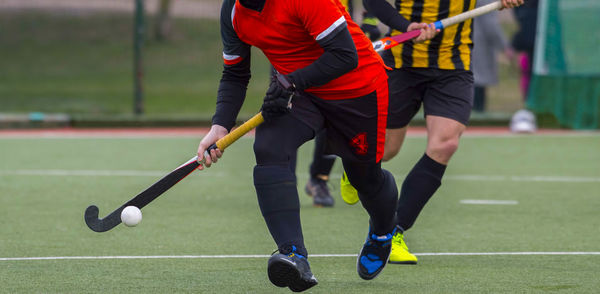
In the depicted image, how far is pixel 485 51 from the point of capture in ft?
47.4

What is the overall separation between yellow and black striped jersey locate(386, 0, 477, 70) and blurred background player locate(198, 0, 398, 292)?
1.30m

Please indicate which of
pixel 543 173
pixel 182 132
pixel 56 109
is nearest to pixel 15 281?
pixel 543 173

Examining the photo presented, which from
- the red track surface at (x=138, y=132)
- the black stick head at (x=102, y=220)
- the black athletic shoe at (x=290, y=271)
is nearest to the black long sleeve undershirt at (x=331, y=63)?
the black athletic shoe at (x=290, y=271)

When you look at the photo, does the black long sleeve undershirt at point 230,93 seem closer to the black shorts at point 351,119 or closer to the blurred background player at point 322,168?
the black shorts at point 351,119

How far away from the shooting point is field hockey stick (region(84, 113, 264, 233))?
168 inches

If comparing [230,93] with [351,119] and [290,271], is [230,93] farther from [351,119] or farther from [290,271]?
[290,271]

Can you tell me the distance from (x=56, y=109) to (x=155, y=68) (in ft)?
9.15

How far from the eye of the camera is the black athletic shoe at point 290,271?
3992 millimetres

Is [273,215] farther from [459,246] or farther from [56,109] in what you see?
[56,109]

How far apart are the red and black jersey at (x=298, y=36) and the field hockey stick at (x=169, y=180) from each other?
11.1 inches

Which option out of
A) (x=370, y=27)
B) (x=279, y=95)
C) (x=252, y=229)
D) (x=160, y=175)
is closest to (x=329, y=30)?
(x=279, y=95)

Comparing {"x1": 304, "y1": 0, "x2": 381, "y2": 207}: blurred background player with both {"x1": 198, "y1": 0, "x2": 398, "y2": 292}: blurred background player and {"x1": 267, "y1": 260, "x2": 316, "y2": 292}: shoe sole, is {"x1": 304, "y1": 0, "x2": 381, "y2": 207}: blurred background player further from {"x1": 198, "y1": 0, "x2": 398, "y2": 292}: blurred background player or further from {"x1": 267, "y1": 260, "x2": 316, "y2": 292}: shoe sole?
{"x1": 267, "y1": 260, "x2": 316, "y2": 292}: shoe sole

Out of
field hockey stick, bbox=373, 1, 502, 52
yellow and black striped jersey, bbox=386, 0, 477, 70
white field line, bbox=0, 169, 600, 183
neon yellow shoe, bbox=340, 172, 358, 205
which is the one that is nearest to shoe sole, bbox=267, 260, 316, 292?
neon yellow shoe, bbox=340, 172, 358, 205

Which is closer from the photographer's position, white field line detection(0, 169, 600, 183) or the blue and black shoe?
the blue and black shoe
